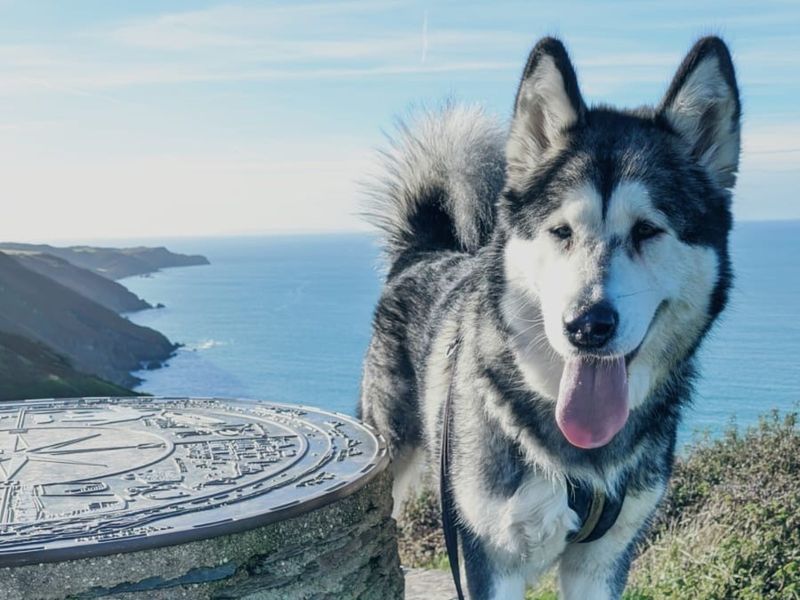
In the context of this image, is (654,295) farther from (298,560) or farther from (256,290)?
(256,290)

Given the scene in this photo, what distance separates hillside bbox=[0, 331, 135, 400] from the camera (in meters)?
10.6

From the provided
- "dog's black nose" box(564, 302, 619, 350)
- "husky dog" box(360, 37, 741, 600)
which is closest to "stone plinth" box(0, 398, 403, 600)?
"husky dog" box(360, 37, 741, 600)

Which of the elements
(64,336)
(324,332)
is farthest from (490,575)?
(324,332)

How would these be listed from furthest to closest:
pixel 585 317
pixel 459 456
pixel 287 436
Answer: pixel 287 436
pixel 459 456
pixel 585 317

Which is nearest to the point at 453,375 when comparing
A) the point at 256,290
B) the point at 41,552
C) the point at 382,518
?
the point at 382,518

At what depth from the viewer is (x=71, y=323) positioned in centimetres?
1898

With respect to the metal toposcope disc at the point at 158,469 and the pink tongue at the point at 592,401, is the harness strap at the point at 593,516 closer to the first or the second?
the pink tongue at the point at 592,401

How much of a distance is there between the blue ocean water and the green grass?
1.62ft

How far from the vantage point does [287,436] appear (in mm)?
4477

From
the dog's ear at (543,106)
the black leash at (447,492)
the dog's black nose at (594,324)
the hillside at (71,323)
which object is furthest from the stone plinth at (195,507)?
the hillside at (71,323)

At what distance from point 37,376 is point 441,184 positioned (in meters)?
7.35

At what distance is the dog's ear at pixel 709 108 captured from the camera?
3.46 metres

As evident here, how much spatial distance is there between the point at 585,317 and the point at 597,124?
0.89 meters

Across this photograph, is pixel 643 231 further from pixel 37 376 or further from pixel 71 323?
pixel 71 323
